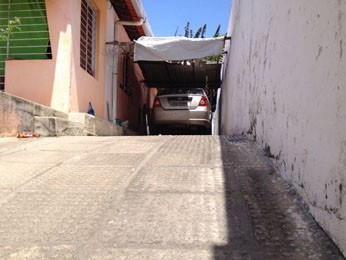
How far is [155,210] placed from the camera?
307 centimetres

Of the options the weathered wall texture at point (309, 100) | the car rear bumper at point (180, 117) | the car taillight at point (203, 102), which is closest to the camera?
the weathered wall texture at point (309, 100)

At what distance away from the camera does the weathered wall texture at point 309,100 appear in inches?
91.0

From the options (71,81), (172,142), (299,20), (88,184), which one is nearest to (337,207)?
(299,20)

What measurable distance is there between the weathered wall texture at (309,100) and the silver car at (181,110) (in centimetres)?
710

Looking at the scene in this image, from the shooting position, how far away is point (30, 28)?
8.80m

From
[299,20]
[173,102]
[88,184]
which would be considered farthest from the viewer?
[173,102]

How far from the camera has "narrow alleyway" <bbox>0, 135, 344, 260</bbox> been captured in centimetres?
252

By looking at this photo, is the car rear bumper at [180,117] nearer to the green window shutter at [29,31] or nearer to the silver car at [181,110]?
the silver car at [181,110]

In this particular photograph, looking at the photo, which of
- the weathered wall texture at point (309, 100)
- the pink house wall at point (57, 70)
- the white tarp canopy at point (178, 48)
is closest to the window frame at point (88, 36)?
the pink house wall at point (57, 70)

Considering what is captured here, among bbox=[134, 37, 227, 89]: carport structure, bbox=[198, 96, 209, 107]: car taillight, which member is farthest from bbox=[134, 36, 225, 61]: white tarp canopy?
bbox=[198, 96, 209, 107]: car taillight

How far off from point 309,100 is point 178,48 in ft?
26.9

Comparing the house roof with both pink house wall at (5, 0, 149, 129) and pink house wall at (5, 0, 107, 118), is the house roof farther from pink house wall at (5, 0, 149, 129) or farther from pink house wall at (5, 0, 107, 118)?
pink house wall at (5, 0, 107, 118)

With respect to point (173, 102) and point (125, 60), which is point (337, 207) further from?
point (125, 60)

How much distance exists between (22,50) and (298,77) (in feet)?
22.5
